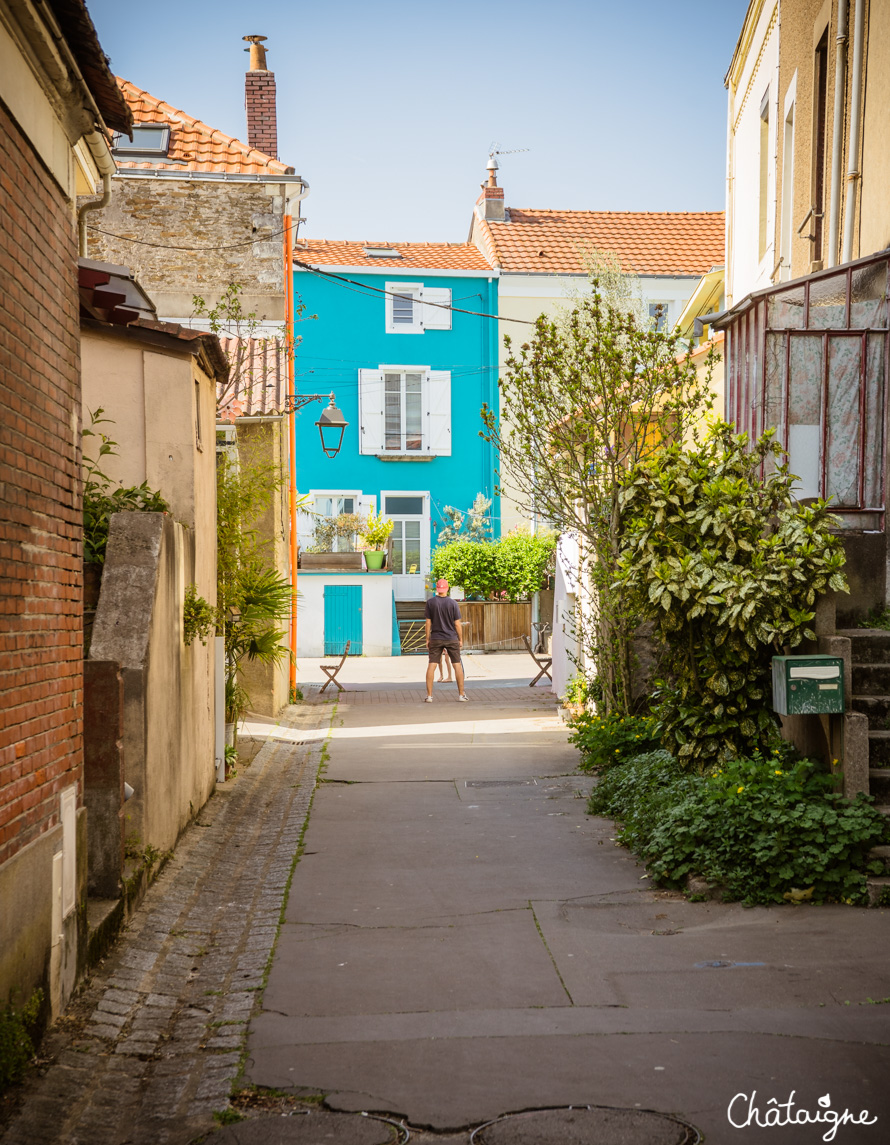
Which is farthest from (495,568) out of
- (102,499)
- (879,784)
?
(879,784)

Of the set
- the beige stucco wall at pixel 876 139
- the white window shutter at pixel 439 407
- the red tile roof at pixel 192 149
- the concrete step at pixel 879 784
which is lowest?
the concrete step at pixel 879 784

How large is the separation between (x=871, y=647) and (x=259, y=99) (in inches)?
706

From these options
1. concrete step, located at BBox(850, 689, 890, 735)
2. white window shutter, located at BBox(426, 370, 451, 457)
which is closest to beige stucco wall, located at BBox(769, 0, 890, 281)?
concrete step, located at BBox(850, 689, 890, 735)

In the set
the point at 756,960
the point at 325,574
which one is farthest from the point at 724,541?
the point at 325,574

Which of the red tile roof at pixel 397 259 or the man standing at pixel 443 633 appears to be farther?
the red tile roof at pixel 397 259

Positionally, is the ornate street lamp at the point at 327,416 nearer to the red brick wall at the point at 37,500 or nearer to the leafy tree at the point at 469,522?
the red brick wall at the point at 37,500

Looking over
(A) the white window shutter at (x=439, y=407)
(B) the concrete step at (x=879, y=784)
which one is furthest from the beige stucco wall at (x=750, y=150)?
(A) the white window shutter at (x=439, y=407)

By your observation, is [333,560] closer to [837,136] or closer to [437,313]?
[437,313]

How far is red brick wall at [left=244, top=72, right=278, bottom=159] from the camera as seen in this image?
21.1 m

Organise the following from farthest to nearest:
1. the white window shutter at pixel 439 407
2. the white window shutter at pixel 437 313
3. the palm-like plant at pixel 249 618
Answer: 1. the white window shutter at pixel 439 407
2. the white window shutter at pixel 437 313
3. the palm-like plant at pixel 249 618

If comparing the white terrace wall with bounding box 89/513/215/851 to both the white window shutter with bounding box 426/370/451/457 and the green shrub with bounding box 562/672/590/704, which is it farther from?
the white window shutter with bounding box 426/370/451/457

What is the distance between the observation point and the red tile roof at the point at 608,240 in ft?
103

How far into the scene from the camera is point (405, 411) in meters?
31.2

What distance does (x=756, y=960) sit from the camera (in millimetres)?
5488
